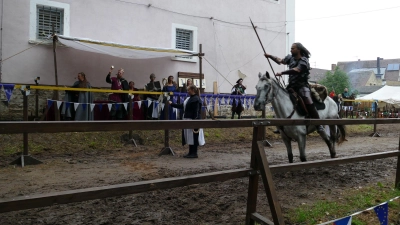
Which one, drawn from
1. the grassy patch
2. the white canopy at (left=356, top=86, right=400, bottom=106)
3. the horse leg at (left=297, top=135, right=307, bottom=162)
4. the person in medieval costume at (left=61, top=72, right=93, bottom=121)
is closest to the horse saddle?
the horse leg at (left=297, top=135, right=307, bottom=162)

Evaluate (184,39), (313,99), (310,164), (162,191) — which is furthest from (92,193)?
(184,39)

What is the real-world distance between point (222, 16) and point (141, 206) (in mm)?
14000

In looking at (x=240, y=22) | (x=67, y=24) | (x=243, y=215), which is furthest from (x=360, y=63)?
(x=243, y=215)

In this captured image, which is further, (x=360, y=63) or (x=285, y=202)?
(x=360, y=63)

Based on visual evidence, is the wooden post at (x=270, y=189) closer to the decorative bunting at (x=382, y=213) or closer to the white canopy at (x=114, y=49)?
the decorative bunting at (x=382, y=213)

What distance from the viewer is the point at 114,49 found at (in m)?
11.8

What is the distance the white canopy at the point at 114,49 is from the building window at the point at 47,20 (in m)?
1.84

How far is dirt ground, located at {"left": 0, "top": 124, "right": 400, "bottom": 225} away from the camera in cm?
393

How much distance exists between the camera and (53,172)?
647 cm

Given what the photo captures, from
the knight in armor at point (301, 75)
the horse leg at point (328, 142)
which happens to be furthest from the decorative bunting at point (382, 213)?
the horse leg at point (328, 142)

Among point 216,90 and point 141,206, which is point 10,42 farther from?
point 141,206

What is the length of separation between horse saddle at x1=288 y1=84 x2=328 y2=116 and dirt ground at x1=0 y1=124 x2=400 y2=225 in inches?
51.7

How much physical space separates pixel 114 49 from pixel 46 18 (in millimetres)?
2917

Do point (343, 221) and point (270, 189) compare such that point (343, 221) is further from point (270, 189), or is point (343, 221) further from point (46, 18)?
point (46, 18)
